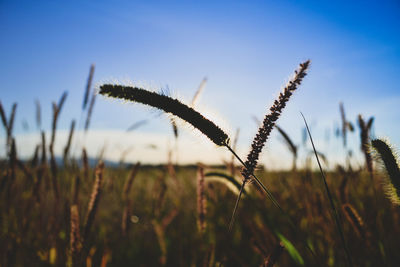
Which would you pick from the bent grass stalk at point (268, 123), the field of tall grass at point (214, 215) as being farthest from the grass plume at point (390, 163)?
the bent grass stalk at point (268, 123)

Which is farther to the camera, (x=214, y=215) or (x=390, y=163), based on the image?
(x=214, y=215)

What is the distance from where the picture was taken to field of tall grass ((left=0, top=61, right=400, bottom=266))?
0.81 meters

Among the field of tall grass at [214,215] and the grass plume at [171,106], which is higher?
the grass plume at [171,106]

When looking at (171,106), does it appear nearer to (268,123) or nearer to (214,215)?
(268,123)

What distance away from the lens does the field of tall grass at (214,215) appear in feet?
2.67

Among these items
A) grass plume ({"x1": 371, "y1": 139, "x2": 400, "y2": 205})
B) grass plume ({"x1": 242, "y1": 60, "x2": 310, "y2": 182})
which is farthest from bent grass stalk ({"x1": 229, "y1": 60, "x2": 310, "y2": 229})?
grass plume ({"x1": 371, "y1": 139, "x2": 400, "y2": 205})

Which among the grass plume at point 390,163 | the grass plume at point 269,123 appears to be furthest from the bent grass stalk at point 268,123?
the grass plume at point 390,163

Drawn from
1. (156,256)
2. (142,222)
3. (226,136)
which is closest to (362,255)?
(226,136)

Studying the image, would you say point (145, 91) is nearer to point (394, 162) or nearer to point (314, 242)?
point (394, 162)

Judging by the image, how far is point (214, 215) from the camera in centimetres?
265

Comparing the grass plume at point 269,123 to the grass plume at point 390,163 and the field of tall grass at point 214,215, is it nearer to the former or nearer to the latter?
the field of tall grass at point 214,215

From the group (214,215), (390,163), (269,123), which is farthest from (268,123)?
(214,215)

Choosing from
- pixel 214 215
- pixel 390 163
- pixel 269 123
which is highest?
→ pixel 269 123

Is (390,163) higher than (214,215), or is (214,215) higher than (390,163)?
(390,163)
